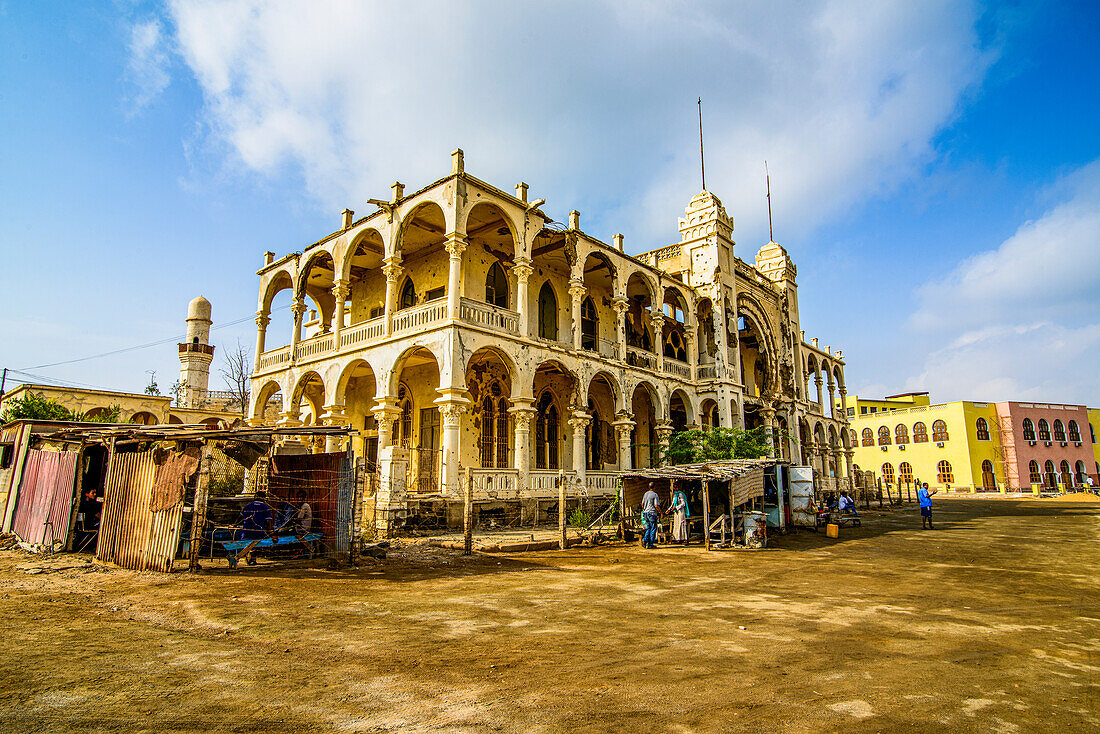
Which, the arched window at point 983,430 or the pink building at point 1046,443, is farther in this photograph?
the arched window at point 983,430

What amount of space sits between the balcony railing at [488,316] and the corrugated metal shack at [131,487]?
6.58 m

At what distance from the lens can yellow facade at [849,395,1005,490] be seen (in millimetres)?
52469

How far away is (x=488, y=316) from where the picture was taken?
18062 mm

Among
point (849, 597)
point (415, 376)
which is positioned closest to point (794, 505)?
point (849, 597)

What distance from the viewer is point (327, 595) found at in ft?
27.3

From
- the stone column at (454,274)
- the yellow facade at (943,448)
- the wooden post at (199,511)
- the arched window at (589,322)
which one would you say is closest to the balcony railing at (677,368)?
the arched window at (589,322)

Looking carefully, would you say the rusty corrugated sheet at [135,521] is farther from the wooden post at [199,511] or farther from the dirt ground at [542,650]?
the dirt ground at [542,650]

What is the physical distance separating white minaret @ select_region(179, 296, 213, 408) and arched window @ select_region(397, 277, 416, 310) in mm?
20464

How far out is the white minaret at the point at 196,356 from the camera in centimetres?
3525

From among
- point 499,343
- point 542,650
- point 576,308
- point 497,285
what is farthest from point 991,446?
point 542,650

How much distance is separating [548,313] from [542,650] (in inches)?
702

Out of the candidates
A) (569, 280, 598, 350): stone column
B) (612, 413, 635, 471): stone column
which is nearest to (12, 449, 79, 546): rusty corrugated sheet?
(569, 280, 598, 350): stone column

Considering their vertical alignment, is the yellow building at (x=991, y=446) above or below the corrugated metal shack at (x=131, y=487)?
above

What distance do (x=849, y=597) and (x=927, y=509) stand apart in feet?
47.6
